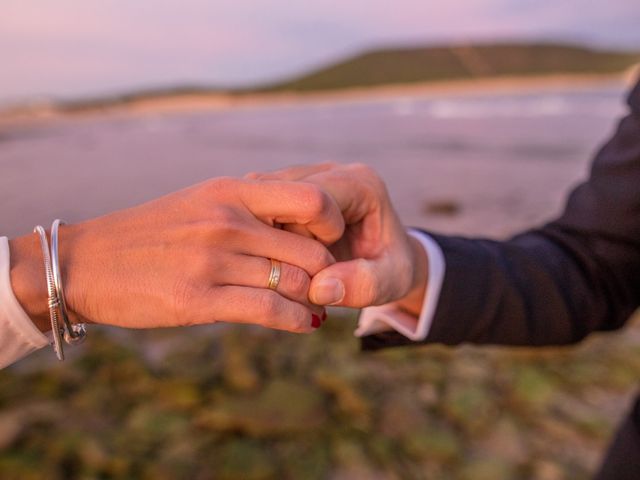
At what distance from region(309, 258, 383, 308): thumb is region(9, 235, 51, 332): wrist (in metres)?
0.49

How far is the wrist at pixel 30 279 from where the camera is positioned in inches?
36.6

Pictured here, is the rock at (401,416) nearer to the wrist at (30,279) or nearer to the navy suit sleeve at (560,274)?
the navy suit sleeve at (560,274)

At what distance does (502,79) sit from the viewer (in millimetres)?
48625

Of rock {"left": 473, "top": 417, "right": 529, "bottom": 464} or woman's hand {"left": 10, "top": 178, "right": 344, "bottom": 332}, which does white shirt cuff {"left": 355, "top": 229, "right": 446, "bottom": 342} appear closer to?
woman's hand {"left": 10, "top": 178, "right": 344, "bottom": 332}

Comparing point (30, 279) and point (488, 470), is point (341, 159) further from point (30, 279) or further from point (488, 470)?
point (30, 279)

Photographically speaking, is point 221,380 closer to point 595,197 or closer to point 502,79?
point 595,197

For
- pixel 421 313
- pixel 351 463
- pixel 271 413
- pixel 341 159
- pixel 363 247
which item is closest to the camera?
pixel 363 247

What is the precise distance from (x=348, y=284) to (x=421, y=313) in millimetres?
348

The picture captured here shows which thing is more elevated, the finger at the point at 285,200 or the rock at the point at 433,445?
the finger at the point at 285,200

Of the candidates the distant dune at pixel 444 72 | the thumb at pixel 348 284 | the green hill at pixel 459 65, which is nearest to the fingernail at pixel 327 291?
the thumb at pixel 348 284

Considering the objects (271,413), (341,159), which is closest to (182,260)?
(271,413)

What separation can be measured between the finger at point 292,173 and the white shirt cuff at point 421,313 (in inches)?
12.6

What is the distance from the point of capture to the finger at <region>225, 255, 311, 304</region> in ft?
3.27

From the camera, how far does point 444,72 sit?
52250 millimetres
